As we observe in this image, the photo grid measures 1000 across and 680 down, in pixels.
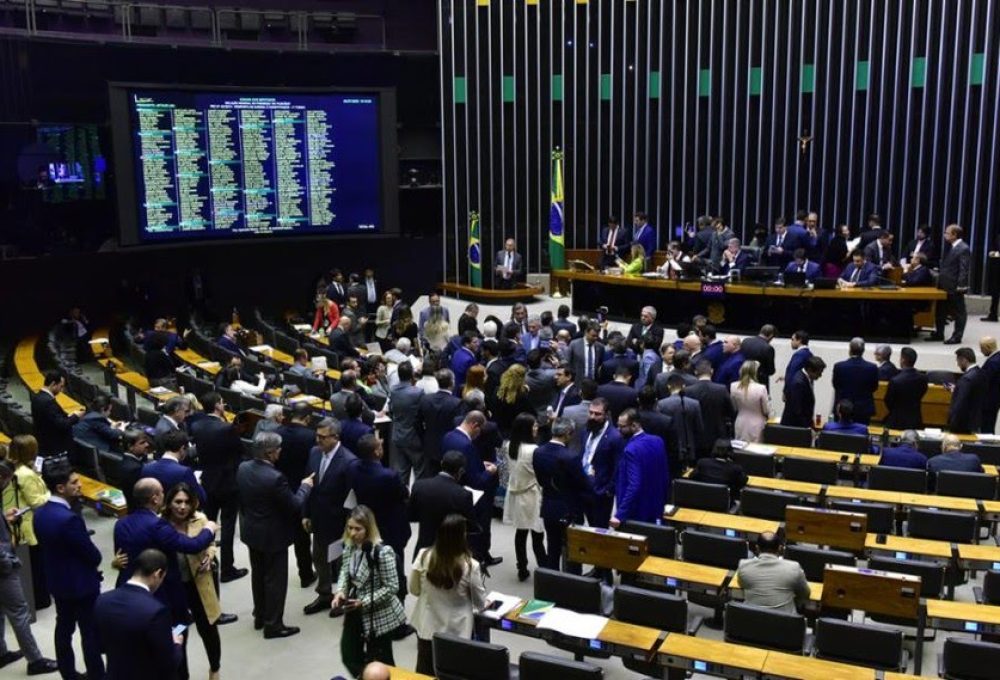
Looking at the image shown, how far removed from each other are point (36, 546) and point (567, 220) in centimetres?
1346

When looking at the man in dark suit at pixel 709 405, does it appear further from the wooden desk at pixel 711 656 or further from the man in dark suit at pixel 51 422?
the man in dark suit at pixel 51 422

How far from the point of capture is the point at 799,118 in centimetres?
1720

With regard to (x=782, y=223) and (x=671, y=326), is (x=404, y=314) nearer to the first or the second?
(x=671, y=326)

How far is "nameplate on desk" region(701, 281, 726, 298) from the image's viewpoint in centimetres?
1400

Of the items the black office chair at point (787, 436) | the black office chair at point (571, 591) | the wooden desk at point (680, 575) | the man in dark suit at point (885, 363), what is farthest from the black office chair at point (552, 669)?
the man in dark suit at point (885, 363)

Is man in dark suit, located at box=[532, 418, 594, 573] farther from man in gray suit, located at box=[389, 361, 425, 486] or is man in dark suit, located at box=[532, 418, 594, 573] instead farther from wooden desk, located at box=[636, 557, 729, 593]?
man in gray suit, located at box=[389, 361, 425, 486]

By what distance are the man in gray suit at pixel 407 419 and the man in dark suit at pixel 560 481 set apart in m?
1.80

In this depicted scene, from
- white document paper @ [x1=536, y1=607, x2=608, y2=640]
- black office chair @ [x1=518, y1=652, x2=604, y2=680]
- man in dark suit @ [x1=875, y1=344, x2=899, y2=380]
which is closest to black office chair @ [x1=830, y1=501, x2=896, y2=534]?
white document paper @ [x1=536, y1=607, x2=608, y2=640]

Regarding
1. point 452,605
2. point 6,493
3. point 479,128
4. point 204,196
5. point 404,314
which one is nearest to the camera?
point 452,605

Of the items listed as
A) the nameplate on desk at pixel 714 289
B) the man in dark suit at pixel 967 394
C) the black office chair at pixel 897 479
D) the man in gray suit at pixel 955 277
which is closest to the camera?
the black office chair at pixel 897 479

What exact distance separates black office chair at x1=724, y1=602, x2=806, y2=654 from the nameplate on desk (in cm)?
894

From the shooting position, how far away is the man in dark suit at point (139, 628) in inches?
175

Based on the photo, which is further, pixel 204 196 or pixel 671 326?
pixel 204 196

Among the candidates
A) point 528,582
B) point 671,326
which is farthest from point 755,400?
point 671,326
